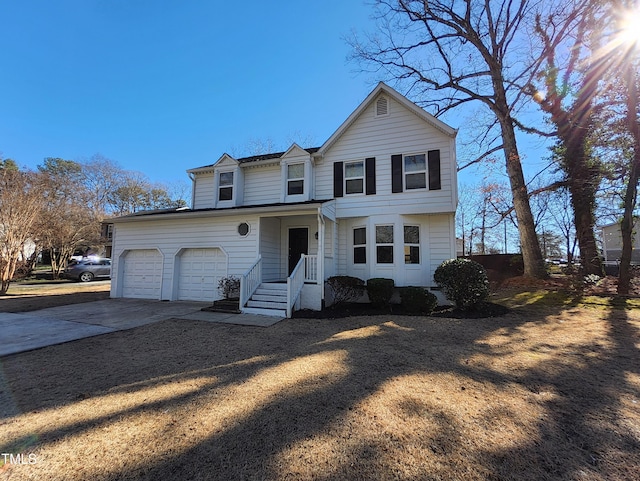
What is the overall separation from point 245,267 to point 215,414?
7.84 metres

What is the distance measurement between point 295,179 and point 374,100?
4.53 meters

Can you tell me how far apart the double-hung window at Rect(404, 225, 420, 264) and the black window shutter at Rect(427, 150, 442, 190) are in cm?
163

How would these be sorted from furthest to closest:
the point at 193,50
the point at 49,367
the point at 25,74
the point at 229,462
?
the point at 25,74 < the point at 193,50 < the point at 49,367 < the point at 229,462

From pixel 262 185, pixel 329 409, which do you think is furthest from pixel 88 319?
pixel 329 409

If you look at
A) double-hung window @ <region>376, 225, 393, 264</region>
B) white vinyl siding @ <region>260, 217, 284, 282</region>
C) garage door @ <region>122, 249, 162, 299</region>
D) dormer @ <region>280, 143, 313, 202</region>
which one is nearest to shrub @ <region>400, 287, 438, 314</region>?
double-hung window @ <region>376, 225, 393, 264</region>

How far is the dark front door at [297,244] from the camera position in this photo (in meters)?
11.9

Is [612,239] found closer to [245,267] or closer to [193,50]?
[245,267]

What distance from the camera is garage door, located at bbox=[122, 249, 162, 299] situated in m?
12.2

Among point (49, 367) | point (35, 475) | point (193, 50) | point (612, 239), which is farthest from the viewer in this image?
point (612, 239)

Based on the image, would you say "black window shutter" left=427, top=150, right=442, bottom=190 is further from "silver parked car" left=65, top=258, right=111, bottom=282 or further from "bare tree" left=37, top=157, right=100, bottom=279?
"silver parked car" left=65, top=258, right=111, bottom=282

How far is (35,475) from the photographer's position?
2201 mm

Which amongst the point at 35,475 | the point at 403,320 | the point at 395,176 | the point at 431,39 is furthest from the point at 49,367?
the point at 431,39

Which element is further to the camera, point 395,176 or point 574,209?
point 574,209

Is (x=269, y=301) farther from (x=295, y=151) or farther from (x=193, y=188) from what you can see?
(x=193, y=188)
